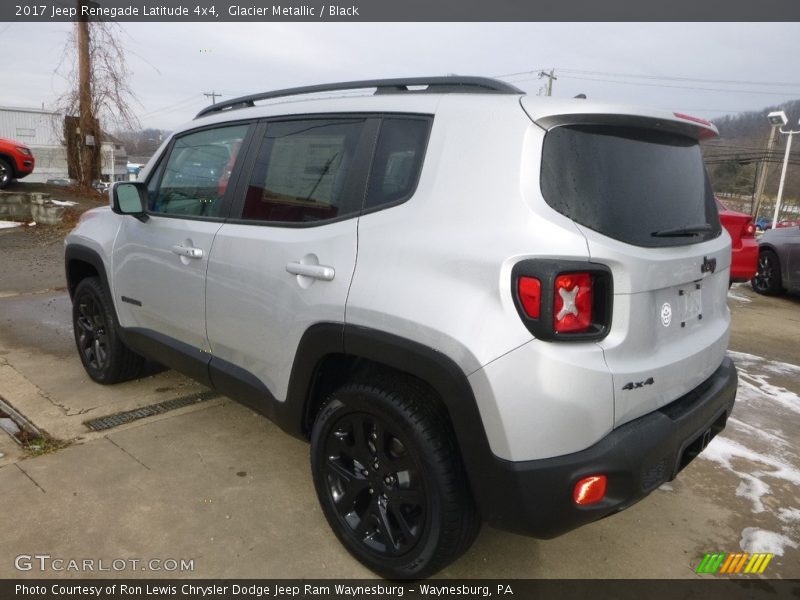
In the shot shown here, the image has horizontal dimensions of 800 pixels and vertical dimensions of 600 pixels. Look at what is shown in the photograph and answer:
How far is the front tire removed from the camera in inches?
79.4

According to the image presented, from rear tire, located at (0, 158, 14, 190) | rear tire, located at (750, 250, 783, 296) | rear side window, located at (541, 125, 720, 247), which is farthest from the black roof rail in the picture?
rear tire, located at (0, 158, 14, 190)

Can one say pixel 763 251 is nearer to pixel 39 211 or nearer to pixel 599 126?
pixel 599 126

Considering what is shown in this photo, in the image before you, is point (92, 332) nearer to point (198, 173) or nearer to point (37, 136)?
point (198, 173)

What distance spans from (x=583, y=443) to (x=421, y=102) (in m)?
1.36

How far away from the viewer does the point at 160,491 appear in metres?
2.86

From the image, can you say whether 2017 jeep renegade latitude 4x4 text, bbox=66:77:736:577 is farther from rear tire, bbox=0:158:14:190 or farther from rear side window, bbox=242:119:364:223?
rear tire, bbox=0:158:14:190

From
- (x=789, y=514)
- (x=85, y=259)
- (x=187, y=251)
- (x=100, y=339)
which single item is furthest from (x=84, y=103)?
(x=789, y=514)

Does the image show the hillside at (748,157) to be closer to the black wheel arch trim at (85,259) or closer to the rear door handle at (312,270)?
the black wheel arch trim at (85,259)

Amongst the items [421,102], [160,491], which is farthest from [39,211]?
[421,102]

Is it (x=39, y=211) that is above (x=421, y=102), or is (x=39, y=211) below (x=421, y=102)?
below

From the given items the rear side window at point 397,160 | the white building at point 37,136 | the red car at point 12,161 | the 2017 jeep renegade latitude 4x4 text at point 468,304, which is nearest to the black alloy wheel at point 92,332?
the 2017 jeep renegade latitude 4x4 text at point 468,304

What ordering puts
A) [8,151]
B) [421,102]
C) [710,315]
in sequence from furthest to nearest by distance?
[8,151] → [710,315] → [421,102]
